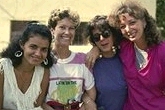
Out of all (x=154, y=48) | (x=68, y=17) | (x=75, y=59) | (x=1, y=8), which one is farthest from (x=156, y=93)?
(x=1, y=8)

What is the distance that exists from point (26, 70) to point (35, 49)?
30cm

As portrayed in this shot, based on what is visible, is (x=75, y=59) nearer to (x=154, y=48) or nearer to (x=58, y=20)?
(x=58, y=20)

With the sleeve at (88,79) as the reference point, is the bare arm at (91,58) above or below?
above

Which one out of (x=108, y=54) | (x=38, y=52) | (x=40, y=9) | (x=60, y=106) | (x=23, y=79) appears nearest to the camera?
(x=38, y=52)

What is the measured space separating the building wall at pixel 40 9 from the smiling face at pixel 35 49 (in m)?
7.53

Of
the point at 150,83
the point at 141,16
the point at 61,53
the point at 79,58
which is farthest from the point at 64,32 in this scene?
the point at 150,83

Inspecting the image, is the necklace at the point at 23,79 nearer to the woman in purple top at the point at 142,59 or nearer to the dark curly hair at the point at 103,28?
the dark curly hair at the point at 103,28

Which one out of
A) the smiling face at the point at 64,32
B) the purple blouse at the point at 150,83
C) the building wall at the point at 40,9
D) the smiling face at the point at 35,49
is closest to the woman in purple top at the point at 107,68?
the purple blouse at the point at 150,83

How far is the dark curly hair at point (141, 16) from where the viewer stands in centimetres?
410

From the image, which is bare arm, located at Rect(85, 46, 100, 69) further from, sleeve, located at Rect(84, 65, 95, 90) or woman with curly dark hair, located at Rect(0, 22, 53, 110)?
woman with curly dark hair, located at Rect(0, 22, 53, 110)

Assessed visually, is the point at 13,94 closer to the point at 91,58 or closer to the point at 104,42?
the point at 91,58

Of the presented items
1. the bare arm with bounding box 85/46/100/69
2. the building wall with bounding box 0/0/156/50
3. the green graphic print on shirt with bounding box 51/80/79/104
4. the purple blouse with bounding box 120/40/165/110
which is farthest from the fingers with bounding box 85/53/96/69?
the building wall with bounding box 0/0/156/50

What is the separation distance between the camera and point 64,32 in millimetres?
4102

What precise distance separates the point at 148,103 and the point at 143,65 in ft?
1.26
